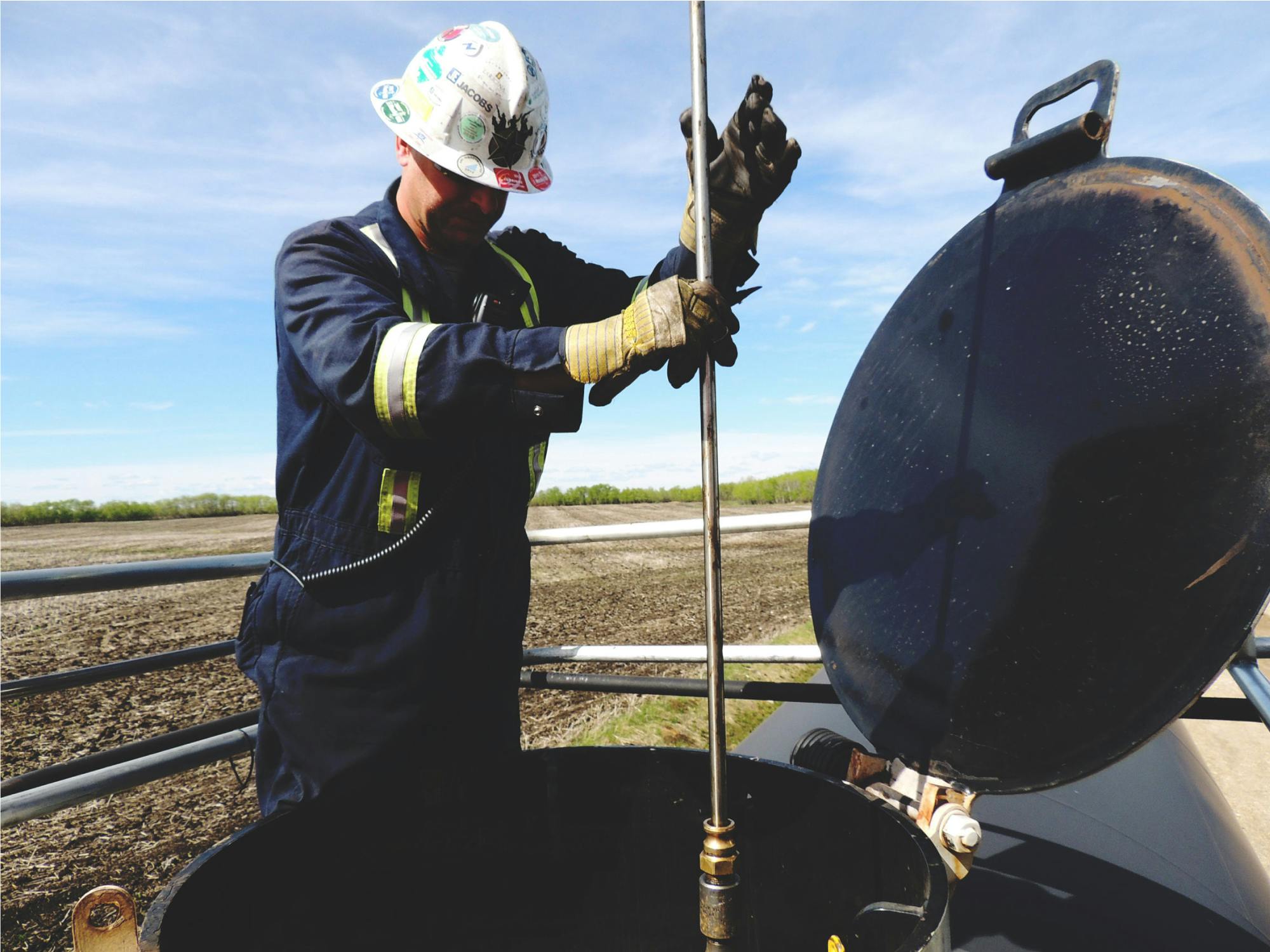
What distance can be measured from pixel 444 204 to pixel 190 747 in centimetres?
166

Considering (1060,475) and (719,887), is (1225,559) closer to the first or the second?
(1060,475)

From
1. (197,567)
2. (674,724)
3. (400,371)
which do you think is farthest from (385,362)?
(674,724)

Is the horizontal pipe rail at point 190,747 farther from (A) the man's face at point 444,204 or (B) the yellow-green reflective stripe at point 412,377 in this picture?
(A) the man's face at point 444,204

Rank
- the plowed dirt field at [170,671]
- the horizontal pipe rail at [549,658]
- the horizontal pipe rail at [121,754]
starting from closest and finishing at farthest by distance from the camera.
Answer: the horizontal pipe rail at [121,754]
the horizontal pipe rail at [549,658]
the plowed dirt field at [170,671]

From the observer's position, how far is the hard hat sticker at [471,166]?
1681mm

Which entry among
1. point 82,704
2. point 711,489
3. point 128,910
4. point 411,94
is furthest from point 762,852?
point 82,704

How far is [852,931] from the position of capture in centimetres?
138

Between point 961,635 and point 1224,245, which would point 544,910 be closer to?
point 961,635

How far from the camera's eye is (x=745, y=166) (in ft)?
5.04

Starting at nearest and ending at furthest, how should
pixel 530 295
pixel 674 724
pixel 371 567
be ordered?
pixel 371 567
pixel 530 295
pixel 674 724

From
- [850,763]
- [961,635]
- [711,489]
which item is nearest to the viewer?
[711,489]

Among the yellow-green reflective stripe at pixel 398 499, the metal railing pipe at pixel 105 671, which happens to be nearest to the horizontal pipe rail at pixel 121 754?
the metal railing pipe at pixel 105 671

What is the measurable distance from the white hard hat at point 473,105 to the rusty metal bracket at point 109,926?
139 centimetres

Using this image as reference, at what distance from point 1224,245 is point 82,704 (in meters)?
10.9
